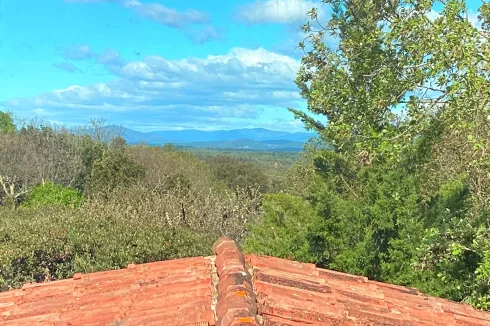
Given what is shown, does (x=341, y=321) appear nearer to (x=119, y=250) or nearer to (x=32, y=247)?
(x=119, y=250)

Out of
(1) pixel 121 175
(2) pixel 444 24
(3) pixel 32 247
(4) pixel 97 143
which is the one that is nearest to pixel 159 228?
(3) pixel 32 247

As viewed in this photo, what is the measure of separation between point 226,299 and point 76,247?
10190 mm

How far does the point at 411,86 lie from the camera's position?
699cm

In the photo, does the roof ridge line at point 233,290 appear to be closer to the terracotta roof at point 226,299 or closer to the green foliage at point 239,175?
the terracotta roof at point 226,299

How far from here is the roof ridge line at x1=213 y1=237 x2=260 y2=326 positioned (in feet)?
11.1

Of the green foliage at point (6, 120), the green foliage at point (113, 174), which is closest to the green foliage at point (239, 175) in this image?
the green foliage at point (113, 174)

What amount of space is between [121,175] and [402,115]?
22939 mm

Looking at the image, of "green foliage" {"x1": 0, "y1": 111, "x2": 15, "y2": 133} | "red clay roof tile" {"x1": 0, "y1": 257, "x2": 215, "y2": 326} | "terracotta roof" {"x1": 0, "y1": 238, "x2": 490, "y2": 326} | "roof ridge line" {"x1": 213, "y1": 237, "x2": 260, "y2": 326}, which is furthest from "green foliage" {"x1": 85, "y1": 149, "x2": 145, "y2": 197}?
"green foliage" {"x1": 0, "y1": 111, "x2": 15, "y2": 133}

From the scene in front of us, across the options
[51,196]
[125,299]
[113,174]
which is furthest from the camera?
[51,196]

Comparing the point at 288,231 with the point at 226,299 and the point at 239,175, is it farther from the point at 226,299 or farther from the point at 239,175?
the point at 239,175

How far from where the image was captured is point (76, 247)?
12.9 metres

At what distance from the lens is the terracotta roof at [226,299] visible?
12.4ft

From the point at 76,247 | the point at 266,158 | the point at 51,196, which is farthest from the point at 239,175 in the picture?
the point at 266,158

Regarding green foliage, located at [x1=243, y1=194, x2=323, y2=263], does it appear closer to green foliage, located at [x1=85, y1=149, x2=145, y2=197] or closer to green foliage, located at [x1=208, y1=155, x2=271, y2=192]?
green foliage, located at [x1=85, y1=149, x2=145, y2=197]
